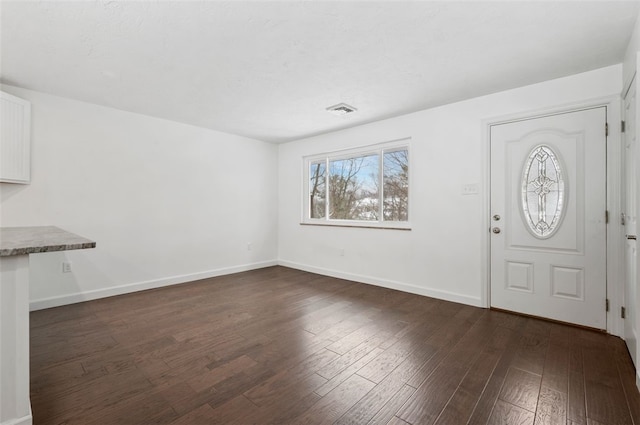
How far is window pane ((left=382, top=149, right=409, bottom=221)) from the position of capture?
4.11 metres

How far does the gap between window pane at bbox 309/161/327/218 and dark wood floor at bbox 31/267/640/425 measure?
2242 mm

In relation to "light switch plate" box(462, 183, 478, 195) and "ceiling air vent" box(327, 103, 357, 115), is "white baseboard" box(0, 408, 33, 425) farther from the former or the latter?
"light switch plate" box(462, 183, 478, 195)

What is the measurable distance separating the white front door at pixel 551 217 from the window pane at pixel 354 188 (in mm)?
1681

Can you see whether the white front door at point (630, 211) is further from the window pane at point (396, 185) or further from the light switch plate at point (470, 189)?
the window pane at point (396, 185)

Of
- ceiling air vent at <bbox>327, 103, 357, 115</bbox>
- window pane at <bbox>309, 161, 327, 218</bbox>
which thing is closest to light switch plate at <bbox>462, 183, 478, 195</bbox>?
ceiling air vent at <bbox>327, 103, 357, 115</bbox>

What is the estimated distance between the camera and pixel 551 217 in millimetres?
2922

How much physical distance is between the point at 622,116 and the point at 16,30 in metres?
4.91

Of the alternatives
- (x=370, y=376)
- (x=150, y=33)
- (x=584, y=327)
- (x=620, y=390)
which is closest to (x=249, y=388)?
(x=370, y=376)

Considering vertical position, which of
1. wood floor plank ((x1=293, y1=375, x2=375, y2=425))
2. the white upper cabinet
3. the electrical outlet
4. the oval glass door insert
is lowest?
wood floor plank ((x1=293, y1=375, x2=375, y2=425))

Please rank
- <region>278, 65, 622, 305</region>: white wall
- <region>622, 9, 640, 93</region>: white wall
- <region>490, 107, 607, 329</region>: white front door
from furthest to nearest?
<region>278, 65, 622, 305</region>: white wall → <region>490, 107, 607, 329</region>: white front door → <region>622, 9, 640, 93</region>: white wall

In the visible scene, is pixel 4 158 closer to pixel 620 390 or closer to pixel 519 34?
pixel 519 34

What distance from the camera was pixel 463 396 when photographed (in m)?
1.76

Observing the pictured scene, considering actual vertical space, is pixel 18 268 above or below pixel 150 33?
below

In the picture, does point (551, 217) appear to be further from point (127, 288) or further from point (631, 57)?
point (127, 288)
